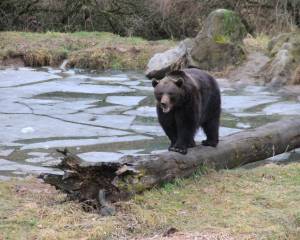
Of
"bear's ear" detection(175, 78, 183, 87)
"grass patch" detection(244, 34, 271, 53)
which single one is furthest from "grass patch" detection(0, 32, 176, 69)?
"bear's ear" detection(175, 78, 183, 87)

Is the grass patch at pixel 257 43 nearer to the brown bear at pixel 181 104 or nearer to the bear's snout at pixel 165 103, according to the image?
the brown bear at pixel 181 104

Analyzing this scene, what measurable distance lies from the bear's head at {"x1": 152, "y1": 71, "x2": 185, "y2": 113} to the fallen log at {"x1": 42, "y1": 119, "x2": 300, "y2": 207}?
1.43 feet

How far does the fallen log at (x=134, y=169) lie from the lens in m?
5.31

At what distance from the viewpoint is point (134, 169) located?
5434mm

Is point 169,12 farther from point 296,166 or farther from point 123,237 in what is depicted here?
point 123,237

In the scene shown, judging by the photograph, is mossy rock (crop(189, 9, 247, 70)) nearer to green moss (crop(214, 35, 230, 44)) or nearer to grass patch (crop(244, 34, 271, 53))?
green moss (crop(214, 35, 230, 44))

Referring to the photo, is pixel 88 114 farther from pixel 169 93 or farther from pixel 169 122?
pixel 169 93

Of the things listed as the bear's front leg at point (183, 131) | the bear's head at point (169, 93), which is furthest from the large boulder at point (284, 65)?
the bear's head at point (169, 93)

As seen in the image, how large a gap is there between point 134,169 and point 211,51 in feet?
30.0

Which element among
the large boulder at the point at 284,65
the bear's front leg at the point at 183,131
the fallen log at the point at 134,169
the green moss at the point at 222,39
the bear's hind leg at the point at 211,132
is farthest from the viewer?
the green moss at the point at 222,39

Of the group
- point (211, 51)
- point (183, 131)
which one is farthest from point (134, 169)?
point (211, 51)

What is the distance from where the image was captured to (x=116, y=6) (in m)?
22.9

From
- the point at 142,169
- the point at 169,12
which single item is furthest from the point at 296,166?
the point at 169,12

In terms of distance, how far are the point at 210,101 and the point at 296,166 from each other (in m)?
1.07
